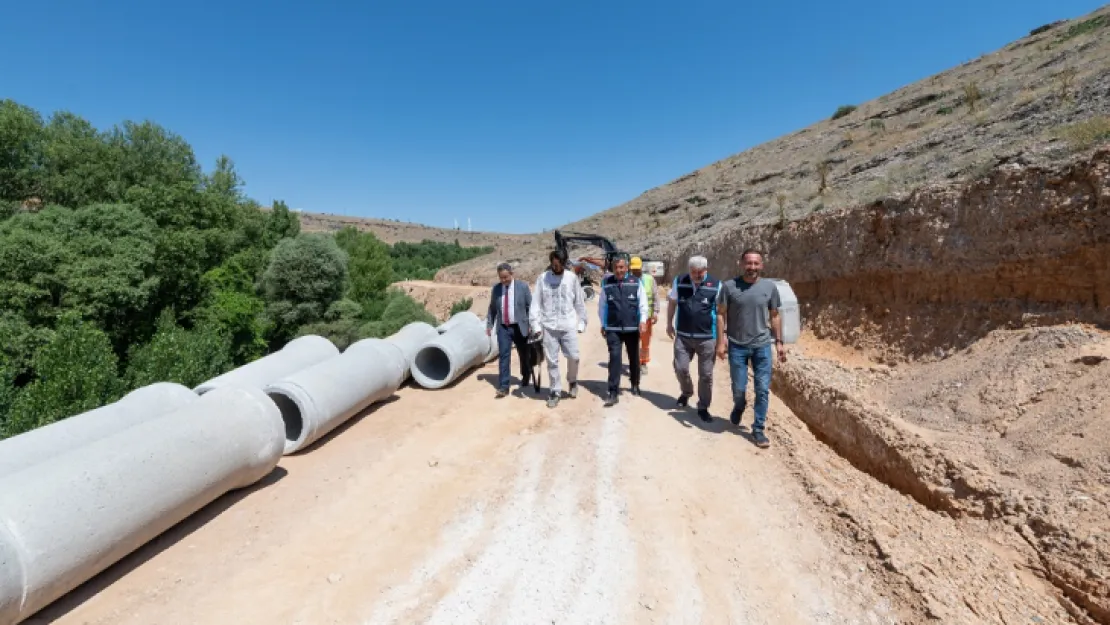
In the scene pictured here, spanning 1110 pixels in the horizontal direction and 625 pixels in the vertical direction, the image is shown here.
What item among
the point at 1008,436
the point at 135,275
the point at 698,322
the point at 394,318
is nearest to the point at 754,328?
the point at 698,322

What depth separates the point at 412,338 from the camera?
843cm

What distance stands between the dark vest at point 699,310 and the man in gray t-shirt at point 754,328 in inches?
7.8

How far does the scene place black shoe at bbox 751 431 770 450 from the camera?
523cm

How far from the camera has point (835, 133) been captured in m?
31.9

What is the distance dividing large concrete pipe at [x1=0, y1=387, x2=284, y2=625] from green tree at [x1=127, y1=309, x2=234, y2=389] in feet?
53.2

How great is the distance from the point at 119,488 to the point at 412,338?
204 inches

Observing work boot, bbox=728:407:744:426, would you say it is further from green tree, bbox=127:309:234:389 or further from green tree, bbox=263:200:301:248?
green tree, bbox=263:200:301:248

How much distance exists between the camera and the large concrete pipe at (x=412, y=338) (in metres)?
7.84

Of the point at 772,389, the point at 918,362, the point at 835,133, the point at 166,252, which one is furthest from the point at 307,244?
the point at 835,133

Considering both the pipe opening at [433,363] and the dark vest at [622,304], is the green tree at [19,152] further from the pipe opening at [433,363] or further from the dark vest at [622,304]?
the dark vest at [622,304]

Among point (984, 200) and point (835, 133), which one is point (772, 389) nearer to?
point (984, 200)

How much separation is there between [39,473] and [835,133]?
123 feet

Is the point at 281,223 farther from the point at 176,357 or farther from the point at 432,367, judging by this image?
the point at 432,367

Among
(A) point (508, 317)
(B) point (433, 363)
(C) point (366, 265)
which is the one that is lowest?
(B) point (433, 363)
